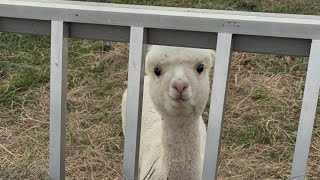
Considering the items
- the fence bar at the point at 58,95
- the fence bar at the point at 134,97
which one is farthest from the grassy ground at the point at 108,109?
the fence bar at the point at 134,97

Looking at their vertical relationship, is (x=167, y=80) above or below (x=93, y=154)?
above

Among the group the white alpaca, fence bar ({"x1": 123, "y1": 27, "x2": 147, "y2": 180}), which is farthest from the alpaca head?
fence bar ({"x1": 123, "y1": 27, "x2": 147, "y2": 180})

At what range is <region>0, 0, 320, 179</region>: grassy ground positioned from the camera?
3838 mm

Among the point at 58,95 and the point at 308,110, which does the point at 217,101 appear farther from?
the point at 58,95

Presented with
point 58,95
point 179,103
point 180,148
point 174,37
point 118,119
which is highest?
point 174,37

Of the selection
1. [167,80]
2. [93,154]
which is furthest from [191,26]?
[93,154]

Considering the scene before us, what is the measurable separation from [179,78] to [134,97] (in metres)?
→ 0.89

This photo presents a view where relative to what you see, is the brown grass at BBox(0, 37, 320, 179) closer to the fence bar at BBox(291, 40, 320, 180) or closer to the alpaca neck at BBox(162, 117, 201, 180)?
the alpaca neck at BBox(162, 117, 201, 180)

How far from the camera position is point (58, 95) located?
1.80 meters

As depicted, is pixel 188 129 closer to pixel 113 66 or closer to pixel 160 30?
pixel 160 30

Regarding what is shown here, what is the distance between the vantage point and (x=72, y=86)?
16.7 feet

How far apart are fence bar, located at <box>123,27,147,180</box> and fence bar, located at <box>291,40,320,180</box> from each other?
0.50m

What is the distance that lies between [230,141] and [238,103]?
2.04 ft

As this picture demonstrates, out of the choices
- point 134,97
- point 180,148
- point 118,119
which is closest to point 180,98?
point 180,148
